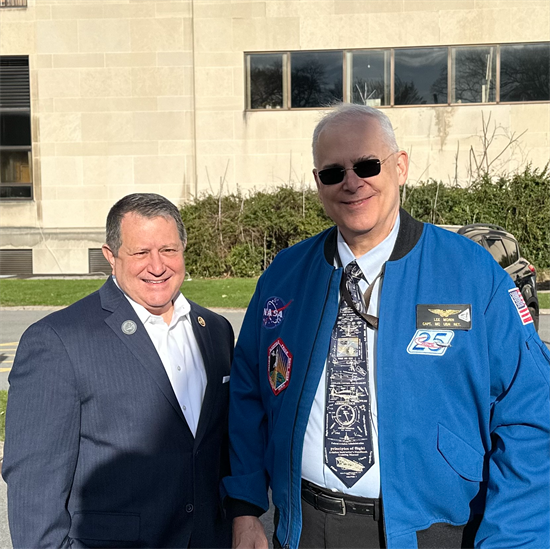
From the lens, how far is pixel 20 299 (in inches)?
619

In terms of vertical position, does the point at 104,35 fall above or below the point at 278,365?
above

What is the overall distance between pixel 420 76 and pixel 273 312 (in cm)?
2157

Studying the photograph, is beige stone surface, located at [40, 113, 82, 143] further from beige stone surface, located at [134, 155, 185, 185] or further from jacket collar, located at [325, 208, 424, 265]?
jacket collar, located at [325, 208, 424, 265]

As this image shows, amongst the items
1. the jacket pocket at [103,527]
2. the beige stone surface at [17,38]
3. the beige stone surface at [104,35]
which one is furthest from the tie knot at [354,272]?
the beige stone surface at [17,38]

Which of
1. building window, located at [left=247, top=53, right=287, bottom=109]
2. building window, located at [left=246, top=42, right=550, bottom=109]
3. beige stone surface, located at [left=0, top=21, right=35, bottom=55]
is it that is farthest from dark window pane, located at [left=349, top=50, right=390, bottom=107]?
beige stone surface, located at [left=0, top=21, right=35, bottom=55]

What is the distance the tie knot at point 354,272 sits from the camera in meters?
2.49

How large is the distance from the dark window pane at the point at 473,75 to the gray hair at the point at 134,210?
2157cm

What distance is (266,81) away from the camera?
22953 mm

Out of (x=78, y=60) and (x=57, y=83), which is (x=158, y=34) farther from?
(x=57, y=83)

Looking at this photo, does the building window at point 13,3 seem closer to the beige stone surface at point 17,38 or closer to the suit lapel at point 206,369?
the beige stone surface at point 17,38

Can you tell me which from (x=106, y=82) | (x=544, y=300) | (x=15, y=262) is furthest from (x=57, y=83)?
(x=544, y=300)

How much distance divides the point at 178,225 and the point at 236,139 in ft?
67.9

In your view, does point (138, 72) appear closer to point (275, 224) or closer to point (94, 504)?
point (275, 224)

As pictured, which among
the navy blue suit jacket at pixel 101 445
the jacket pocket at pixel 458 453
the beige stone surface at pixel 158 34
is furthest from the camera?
the beige stone surface at pixel 158 34
